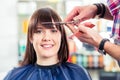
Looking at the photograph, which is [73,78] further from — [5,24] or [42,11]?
[5,24]

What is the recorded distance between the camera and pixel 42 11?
1.74 meters

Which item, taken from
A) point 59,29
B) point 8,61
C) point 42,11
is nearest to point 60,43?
point 59,29

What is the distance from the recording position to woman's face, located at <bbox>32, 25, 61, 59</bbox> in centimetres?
169

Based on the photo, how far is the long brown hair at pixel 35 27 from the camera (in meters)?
1.71

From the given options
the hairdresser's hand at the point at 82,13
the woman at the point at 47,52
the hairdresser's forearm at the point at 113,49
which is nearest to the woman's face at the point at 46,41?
the woman at the point at 47,52

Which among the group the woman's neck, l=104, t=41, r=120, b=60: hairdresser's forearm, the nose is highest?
the nose

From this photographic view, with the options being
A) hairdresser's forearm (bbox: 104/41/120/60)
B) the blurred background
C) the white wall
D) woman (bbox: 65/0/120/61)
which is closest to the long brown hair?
woman (bbox: 65/0/120/61)

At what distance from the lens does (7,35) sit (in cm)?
290

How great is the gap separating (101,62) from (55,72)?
1.94 metres

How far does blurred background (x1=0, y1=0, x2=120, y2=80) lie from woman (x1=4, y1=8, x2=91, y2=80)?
0.56 metres

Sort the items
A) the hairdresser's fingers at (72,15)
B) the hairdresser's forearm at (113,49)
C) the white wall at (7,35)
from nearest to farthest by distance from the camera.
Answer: the hairdresser's forearm at (113,49)
the hairdresser's fingers at (72,15)
the white wall at (7,35)

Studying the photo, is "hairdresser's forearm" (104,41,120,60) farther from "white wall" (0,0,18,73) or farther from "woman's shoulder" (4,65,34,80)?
"white wall" (0,0,18,73)

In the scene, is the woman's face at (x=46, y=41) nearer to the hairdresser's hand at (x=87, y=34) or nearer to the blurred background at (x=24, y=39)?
the hairdresser's hand at (x=87, y=34)

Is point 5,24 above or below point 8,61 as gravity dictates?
above
